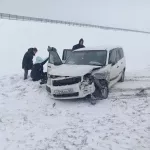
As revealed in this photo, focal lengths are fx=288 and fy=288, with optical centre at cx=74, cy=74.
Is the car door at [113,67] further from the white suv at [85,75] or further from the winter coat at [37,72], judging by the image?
the winter coat at [37,72]

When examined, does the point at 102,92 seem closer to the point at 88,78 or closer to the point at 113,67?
the point at 88,78

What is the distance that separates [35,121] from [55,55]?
425cm

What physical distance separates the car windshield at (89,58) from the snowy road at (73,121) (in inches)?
48.0

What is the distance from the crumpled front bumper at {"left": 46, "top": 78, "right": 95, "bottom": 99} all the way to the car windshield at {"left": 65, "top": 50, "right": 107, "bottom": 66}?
4.68 ft

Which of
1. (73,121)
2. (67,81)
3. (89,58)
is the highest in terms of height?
(89,58)

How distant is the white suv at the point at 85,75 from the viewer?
8711mm

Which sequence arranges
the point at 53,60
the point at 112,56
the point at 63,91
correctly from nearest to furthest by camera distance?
the point at 63,91, the point at 112,56, the point at 53,60

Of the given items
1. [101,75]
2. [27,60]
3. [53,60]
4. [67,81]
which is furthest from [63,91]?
[27,60]

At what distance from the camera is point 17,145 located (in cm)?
604

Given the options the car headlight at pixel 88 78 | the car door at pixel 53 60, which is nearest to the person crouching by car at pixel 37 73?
the car door at pixel 53 60

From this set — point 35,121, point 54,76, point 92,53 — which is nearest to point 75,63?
point 92,53

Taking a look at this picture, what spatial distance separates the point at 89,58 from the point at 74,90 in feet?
6.81

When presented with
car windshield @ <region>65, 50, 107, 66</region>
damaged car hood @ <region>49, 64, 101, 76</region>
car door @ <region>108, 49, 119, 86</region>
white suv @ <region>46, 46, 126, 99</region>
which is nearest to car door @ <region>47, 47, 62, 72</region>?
white suv @ <region>46, 46, 126, 99</region>

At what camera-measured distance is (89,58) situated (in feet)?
33.9
